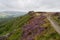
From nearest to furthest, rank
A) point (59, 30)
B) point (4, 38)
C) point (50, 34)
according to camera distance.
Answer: point (59, 30)
point (50, 34)
point (4, 38)

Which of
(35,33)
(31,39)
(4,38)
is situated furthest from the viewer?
(4,38)

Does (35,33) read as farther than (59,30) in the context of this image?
Yes

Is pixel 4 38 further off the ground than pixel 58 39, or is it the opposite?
pixel 58 39

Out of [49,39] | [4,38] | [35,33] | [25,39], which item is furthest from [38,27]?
[4,38]

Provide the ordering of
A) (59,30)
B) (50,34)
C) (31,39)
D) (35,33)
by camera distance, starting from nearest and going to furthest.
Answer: (59,30) < (50,34) < (31,39) < (35,33)

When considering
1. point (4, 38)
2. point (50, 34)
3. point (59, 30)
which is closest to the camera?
point (59, 30)

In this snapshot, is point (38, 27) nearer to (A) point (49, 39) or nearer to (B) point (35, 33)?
(B) point (35, 33)

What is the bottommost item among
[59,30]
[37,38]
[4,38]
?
[4,38]

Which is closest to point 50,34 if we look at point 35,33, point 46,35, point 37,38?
point 46,35

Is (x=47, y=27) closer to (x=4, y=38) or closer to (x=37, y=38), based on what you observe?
(x=37, y=38)
